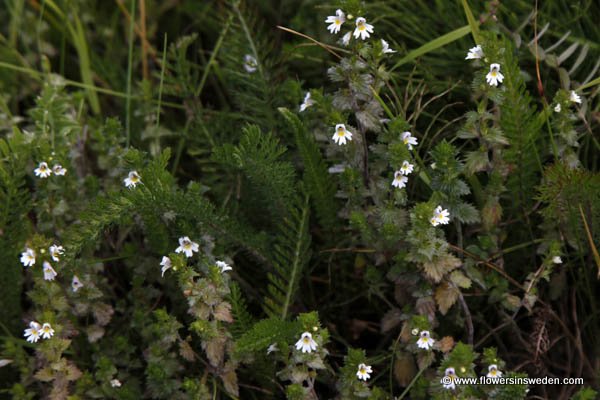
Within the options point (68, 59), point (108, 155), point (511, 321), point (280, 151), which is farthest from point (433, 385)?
point (68, 59)

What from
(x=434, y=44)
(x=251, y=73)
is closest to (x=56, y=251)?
(x=251, y=73)

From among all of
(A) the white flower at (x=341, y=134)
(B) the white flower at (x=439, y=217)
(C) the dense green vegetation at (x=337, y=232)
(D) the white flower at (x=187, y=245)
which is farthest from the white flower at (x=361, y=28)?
(D) the white flower at (x=187, y=245)

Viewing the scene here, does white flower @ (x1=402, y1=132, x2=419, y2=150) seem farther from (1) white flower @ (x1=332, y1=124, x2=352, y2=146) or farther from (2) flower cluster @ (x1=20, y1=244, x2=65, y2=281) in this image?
(2) flower cluster @ (x1=20, y1=244, x2=65, y2=281)

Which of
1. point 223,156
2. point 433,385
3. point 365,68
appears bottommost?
point 433,385

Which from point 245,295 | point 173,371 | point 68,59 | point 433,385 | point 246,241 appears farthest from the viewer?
point 68,59

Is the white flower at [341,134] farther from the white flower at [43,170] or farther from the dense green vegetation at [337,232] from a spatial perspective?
the white flower at [43,170]

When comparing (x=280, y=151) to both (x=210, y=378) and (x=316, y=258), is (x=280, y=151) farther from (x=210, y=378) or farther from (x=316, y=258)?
(x=210, y=378)
